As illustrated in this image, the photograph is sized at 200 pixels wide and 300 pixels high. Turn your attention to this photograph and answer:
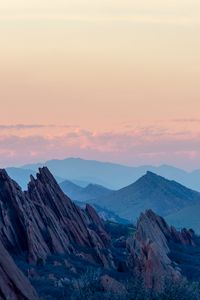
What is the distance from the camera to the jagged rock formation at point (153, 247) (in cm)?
9589

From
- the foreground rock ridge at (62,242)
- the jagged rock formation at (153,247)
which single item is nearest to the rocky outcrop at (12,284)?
the foreground rock ridge at (62,242)

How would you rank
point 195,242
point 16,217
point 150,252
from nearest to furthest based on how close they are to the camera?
point 150,252, point 16,217, point 195,242

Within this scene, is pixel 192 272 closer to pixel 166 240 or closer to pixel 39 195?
pixel 39 195

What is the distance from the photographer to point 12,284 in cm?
5366

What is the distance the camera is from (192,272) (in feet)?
391

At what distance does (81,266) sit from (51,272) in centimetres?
1209

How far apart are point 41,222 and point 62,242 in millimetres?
3893

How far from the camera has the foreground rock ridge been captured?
9901 cm

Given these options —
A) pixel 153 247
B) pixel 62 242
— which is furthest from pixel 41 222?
pixel 153 247

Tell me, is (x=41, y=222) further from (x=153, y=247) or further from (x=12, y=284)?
(x=12, y=284)

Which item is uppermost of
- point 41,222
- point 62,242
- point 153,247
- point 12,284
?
point 41,222

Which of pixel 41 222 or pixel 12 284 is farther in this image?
pixel 41 222

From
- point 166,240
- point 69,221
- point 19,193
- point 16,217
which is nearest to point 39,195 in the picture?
point 69,221

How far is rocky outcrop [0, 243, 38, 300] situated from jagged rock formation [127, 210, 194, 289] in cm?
2158
